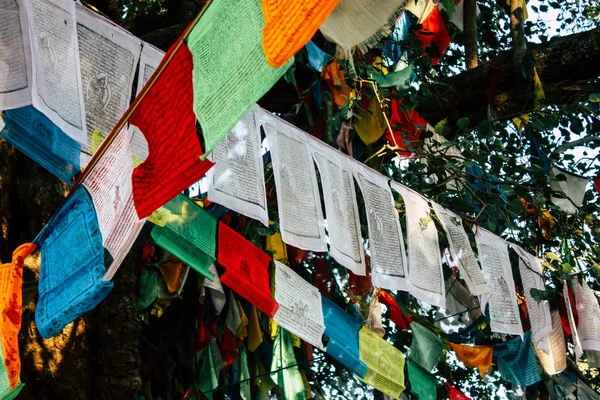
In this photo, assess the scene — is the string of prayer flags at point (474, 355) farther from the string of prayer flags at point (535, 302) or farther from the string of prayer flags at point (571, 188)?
the string of prayer flags at point (571, 188)

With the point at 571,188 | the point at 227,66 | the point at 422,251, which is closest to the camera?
the point at 227,66

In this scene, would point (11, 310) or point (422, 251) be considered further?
point (422, 251)

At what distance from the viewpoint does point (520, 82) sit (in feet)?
15.5

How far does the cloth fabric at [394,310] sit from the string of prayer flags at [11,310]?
2455mm

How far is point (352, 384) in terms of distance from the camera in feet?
19.2

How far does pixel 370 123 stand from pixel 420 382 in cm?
130

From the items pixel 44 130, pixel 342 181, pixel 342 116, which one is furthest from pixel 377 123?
pixel 44 130

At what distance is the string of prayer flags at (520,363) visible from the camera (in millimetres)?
4977

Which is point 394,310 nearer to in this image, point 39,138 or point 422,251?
point 422,251

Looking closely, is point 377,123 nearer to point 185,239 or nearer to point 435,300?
point 435,300

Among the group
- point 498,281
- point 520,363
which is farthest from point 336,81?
point 520,363

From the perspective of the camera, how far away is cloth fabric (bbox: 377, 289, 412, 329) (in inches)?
193

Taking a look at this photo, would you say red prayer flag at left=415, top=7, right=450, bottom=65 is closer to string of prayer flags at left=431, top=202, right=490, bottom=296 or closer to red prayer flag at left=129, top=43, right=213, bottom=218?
string of prayer flags at left=431, top=202, right=490, bottom=296

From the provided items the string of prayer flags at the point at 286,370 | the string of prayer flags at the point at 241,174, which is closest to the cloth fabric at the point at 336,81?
the string of prayer flags at the point at 286,370
